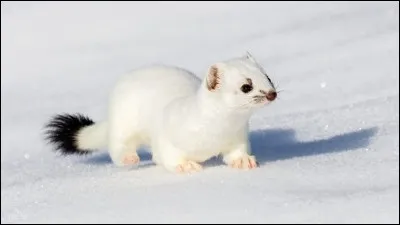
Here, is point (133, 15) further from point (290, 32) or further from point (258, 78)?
point (258, 78)

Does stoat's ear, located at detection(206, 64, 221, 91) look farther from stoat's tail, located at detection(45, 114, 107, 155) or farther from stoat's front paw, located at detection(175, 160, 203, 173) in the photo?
stoat's tail, located at detection(45, 114, 107, 155)

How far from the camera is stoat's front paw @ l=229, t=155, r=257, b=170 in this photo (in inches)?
153

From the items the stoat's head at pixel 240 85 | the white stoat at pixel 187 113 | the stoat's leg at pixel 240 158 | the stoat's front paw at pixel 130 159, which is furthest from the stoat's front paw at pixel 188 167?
the stoat's front paw at pixel 130 159

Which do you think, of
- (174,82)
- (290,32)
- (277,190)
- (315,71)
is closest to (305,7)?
(290,32)

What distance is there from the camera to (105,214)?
3361 millimetres

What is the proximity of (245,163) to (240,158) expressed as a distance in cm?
3

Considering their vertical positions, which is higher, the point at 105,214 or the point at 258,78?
the point at 258,78

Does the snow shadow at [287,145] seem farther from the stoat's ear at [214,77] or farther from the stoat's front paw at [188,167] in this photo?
the stoat's ear at [214,77]

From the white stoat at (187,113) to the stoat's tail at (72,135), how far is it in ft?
0.53

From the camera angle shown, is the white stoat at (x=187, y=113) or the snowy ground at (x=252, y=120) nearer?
the snowy ground at (x=252, y=120)

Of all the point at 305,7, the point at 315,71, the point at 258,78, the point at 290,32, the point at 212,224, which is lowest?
the point at 212,224

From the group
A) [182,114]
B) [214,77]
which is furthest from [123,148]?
[214,77]

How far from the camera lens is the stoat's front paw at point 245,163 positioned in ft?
12.8

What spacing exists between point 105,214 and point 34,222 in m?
0.22
